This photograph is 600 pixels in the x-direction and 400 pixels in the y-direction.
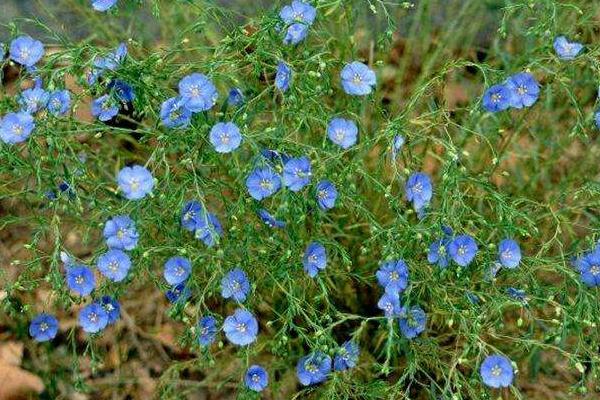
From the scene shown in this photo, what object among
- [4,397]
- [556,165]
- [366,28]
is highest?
[366,28]

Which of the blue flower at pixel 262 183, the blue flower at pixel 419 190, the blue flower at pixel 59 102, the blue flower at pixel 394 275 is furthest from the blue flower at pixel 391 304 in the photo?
the blue flower at pixel 59 102

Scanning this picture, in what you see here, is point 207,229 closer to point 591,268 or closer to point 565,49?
point 591,268

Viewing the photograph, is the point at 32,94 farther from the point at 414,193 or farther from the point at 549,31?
the point at 549,31

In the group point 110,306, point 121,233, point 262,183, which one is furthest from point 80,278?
point 262,183

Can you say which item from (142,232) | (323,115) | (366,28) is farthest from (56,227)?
(366,28)

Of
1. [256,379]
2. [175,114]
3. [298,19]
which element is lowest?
[256,379]

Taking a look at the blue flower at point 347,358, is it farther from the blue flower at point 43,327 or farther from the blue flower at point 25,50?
the blue flower at point 25,50

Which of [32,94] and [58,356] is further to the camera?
[58,356]
